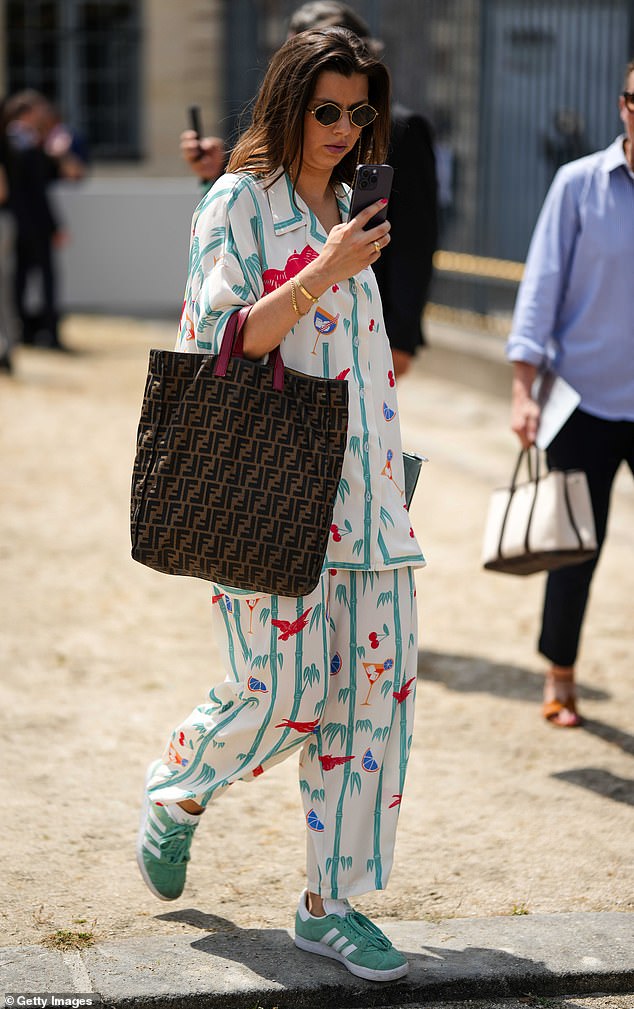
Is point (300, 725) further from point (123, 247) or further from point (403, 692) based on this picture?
point (123, 247)

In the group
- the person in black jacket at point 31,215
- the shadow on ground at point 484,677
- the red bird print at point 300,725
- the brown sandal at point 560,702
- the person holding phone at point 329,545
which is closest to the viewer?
the person holding phone at point 329,545

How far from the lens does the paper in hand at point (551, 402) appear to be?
426 centimetres

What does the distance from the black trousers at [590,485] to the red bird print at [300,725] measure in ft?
5.67

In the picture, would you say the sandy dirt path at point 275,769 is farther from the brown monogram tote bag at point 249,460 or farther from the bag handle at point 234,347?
the bag handle at point 234,347

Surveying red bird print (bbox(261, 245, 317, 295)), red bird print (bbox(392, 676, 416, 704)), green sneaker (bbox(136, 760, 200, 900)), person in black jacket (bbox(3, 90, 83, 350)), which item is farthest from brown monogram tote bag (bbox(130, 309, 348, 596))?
person in black jacket (bbox(3, 90, 83, 350))

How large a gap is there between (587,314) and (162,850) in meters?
2.02

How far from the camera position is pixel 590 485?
4.45 m

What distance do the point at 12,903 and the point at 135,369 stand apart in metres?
8.85

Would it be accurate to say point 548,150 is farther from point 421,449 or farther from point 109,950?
point 109,950

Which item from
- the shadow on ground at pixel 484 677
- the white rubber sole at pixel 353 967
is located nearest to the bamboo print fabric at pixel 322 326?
the white rubber sole at pixel 353 967

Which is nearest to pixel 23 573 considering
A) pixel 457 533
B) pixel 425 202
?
pixel 457 533

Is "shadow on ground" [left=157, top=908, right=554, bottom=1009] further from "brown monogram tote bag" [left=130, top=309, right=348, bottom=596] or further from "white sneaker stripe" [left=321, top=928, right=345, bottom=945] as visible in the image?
"brown monogram tote bag" [left=130, top=309, right=348, bottom=596]

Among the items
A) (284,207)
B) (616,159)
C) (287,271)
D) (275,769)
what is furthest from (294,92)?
(275,769)

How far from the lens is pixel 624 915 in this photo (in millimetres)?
3334
